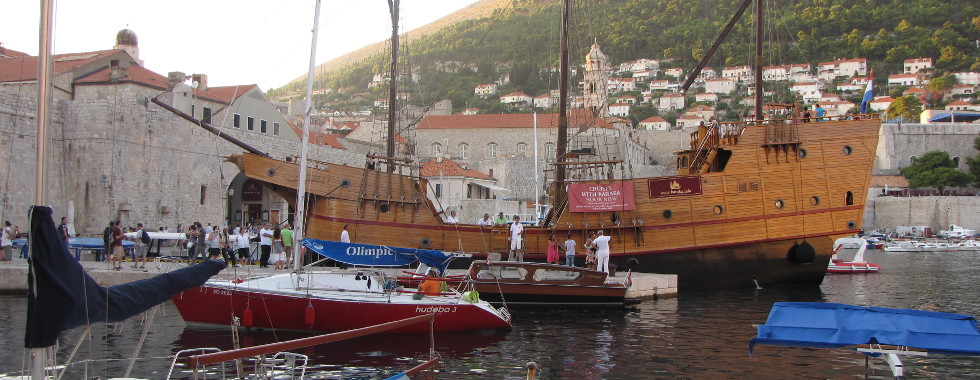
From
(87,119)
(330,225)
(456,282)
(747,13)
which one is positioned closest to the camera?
(456,282)

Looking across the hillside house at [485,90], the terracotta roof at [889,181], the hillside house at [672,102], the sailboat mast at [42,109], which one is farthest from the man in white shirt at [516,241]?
the hillside house at [485,90]

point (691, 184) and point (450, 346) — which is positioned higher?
point (691, 184)

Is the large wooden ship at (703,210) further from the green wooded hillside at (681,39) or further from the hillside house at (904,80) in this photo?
the hillside house at (904,80)

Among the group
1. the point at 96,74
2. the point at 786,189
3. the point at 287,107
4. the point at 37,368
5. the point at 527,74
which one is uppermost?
the point at 527,74

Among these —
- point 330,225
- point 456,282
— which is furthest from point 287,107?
point 456,282

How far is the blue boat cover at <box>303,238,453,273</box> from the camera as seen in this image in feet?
55.9

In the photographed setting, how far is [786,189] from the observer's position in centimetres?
2092

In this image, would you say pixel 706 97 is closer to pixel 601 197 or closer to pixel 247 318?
pixel 601 197

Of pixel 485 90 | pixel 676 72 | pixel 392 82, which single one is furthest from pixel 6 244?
pixel 676 72

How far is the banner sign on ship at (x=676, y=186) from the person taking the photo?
68.0 feet

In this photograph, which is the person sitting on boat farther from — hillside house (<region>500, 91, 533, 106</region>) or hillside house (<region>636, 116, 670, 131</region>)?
hillside house (<region>500, 91, 533, 106</region>)

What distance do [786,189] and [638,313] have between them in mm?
7116

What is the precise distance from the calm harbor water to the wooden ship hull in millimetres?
3883

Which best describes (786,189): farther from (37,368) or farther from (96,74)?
(96,74)
